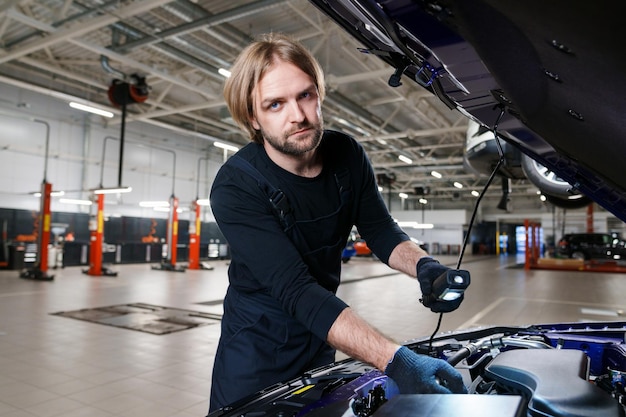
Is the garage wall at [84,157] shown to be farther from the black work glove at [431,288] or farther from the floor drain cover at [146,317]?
the black work glove at [431,288]

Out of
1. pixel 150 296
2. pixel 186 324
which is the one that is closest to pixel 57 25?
pixel 150 296

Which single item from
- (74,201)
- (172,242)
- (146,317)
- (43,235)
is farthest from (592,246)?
(74,201)

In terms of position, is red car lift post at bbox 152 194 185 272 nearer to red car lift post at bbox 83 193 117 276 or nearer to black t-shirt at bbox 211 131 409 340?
red car lift post at bbox 83 193 117 276

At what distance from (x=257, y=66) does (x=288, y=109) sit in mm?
146

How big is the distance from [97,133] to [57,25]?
7.51 meters

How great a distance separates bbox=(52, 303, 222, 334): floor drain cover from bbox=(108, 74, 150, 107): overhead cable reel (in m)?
3.70

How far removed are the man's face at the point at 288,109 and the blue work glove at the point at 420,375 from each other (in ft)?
1.88

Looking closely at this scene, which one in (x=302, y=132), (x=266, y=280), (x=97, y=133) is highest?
(x=97, y=133)

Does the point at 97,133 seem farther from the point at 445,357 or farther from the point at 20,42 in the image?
the point at 445,357

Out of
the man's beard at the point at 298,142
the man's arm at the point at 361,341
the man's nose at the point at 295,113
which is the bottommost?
the man's arm at the point at 361,341

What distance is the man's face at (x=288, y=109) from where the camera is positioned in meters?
1.15

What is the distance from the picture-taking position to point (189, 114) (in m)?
12.4

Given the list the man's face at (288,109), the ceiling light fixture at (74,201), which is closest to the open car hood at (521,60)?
the man's face at (288,109)

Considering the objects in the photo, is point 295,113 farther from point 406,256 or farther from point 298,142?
point 406,256
